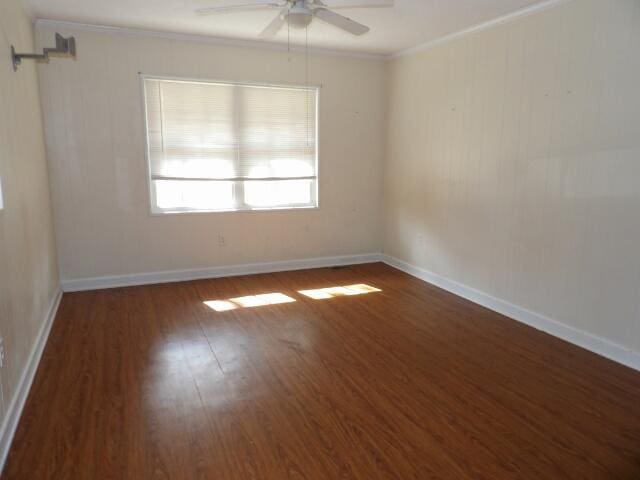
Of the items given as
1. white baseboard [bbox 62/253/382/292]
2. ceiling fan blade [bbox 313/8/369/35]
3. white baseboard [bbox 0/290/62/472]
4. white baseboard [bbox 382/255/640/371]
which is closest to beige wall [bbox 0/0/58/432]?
white baseboard [bbox 0/290/62/472]

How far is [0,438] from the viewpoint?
1958mm

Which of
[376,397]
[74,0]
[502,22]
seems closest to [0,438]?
[376,397]

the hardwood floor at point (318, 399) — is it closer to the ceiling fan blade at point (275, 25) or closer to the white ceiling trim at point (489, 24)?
the ceiling fan blade at point (275, 25)

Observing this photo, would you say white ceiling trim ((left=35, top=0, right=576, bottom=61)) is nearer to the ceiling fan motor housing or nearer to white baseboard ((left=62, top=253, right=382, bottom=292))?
the ceiling fan motor housing

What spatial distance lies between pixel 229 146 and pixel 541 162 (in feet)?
10.2

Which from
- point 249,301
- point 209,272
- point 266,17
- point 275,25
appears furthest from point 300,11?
point 209,272

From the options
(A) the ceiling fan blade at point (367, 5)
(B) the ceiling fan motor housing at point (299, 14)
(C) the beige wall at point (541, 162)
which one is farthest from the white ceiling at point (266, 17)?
(B) the ceiling fan motor housing at point (299, 14)

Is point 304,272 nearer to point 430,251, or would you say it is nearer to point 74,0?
point 430,251

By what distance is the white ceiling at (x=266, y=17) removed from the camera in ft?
11.3

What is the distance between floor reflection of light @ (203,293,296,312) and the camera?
4020 millimetres

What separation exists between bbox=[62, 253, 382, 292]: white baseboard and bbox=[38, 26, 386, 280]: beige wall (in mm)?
63

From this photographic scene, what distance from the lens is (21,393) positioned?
94.4 inches

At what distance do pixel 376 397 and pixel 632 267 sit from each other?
6.17 feet

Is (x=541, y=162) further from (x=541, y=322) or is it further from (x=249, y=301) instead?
(x=249, y=301)
